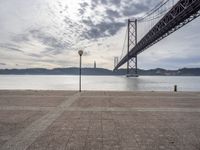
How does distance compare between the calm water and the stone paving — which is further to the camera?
the calm water

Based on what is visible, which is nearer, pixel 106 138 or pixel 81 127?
pixel 106 138

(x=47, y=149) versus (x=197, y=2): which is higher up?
(x=197, y=2)

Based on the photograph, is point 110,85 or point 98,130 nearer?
point 98,130

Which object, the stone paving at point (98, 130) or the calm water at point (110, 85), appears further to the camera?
the calm water at point (110, 85)

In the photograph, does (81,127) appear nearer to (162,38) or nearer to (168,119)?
(168,119)

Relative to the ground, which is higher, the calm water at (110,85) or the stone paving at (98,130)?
the stone paving at (98,130)

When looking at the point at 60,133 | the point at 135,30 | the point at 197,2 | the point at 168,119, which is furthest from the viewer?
the point at 135,30

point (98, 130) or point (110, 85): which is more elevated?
point (98, 130)

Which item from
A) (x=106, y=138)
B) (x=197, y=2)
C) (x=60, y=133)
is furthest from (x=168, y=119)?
(x=197, y=2)

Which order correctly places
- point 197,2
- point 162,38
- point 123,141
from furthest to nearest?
1. point 162,38
2. point 197,2
3. point 123,141

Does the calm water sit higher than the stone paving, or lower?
lower

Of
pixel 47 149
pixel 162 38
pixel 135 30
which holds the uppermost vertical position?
pixel 135 30

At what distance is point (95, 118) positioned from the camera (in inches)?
258

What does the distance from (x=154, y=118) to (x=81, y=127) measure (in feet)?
7.84
